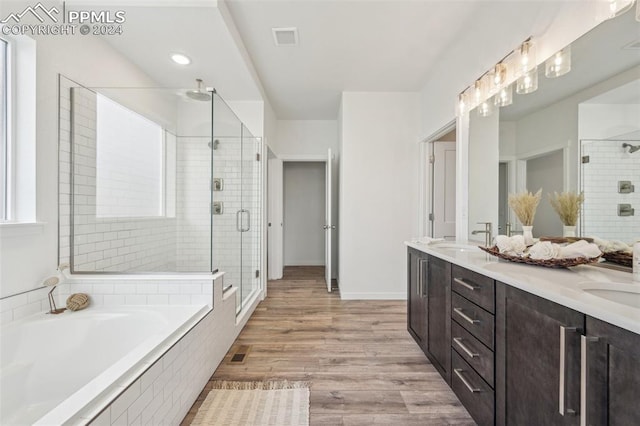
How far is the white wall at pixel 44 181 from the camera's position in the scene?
4.97ft

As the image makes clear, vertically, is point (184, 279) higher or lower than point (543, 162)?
lower

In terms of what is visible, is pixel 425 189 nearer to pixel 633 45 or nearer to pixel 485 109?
pixel 485 109

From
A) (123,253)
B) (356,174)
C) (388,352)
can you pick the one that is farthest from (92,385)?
(356,174)

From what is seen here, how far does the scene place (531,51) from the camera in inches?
64.1

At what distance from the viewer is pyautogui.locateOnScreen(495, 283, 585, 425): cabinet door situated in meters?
0.83

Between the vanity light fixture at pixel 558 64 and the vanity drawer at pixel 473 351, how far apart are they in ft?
4.77

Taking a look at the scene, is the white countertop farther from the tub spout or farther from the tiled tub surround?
the tub spout

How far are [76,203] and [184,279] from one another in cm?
95

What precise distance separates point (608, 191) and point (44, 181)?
3053 mm

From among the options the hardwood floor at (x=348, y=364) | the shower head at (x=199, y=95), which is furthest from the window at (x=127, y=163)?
the hardwood floor at (x=348, y=364)

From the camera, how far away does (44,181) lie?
1.70 m

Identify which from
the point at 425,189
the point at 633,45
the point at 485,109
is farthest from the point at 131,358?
the point at 425,189

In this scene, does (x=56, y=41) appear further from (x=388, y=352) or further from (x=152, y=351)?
(x=388, y=352)

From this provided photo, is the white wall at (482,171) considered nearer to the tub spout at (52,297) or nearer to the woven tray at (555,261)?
the woven tray at (555,261)
